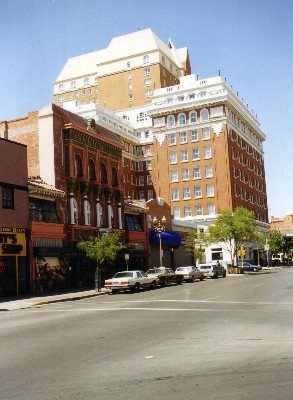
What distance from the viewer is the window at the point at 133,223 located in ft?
160

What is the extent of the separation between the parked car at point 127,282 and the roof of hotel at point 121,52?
A: 75.0 metres

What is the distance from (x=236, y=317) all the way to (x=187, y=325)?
241 centimetres

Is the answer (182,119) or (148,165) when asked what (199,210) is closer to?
(148,165)

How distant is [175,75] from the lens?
10775cm

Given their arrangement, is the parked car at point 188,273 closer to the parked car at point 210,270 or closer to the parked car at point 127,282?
the parked car at point 210,270

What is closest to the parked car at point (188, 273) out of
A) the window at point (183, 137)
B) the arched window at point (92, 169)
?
the arched window at point (92, 169)

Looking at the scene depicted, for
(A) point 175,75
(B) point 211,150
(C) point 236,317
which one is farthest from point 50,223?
(A) point 175,75

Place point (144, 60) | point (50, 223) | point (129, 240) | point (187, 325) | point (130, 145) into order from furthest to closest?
point (144, 60)
point (130, 145)
point (129, 240)
point (50, 223)
point (187, 325)

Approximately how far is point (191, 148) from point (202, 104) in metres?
7.23

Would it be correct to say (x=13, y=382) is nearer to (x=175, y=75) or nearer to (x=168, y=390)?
(x=168, y=390)

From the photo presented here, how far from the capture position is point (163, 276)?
3797 centimetres

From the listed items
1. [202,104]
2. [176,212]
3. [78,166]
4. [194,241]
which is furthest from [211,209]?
[78,166]

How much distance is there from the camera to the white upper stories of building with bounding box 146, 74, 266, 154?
76.6m

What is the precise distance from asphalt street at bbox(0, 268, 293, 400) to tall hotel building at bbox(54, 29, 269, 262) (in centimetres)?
4642
